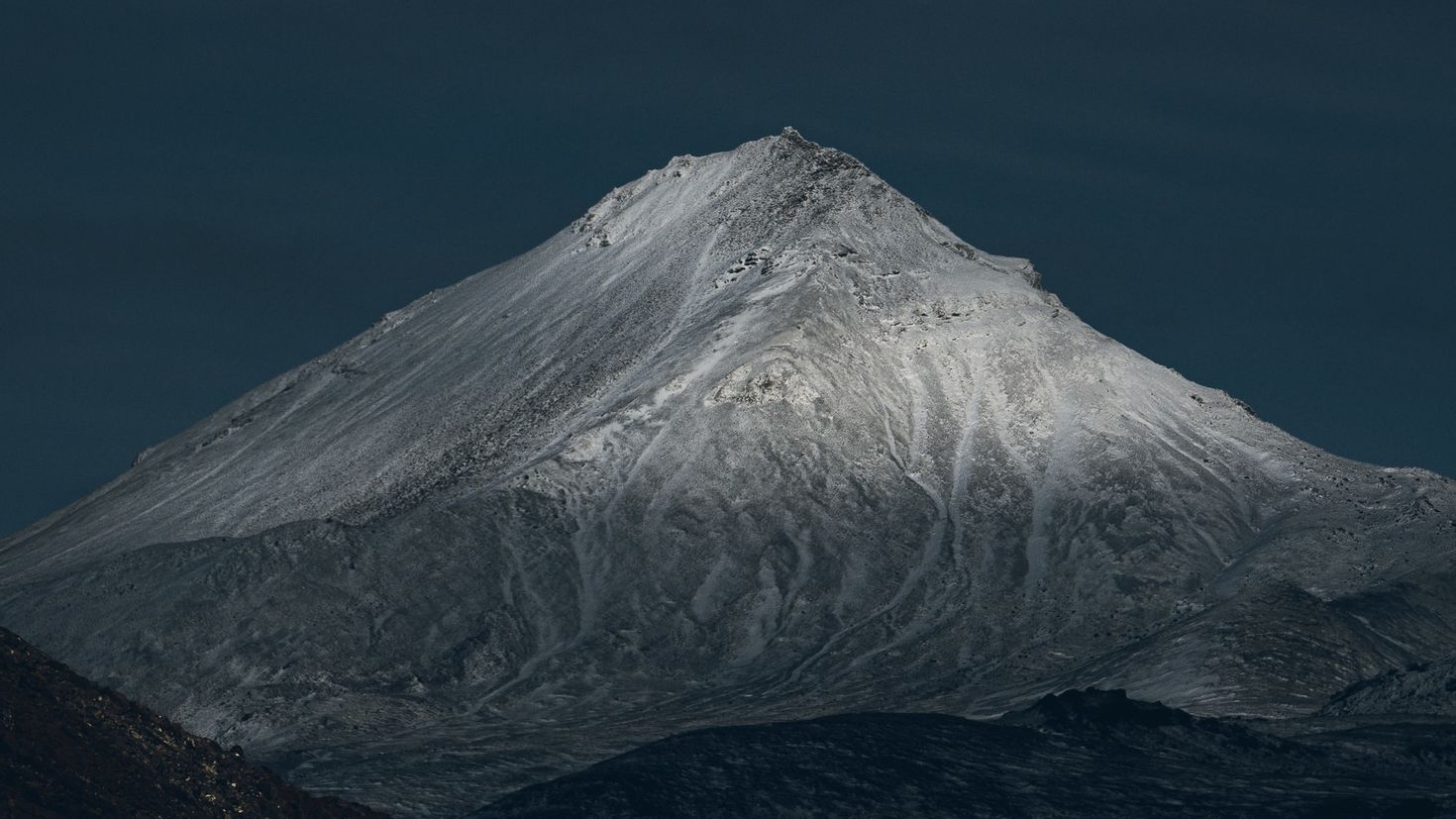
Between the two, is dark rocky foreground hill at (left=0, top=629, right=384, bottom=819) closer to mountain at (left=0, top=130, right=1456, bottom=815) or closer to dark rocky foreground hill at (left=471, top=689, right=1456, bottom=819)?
dark rocky foreground hill at (left=471, top=689, right=1456, bottom=819)

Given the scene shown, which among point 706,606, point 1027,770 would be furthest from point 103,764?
point 706,606

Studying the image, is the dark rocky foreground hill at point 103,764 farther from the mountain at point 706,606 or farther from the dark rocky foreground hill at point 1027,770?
the mountain at point 706,606

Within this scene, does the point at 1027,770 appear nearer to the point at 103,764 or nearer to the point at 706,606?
the point at 103,764

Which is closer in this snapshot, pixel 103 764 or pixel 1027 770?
pixel 103 764

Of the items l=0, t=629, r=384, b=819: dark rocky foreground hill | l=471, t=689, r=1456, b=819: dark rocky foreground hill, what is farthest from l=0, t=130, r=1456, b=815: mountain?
l=0, t=629, r=384, b=819: dark rocky foreground hill

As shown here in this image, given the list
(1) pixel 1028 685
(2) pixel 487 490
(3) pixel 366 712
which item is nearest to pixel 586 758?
(3) pixel 366 712

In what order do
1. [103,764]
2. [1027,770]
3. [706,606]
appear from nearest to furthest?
[103,764], [1027,770], [706,606]
